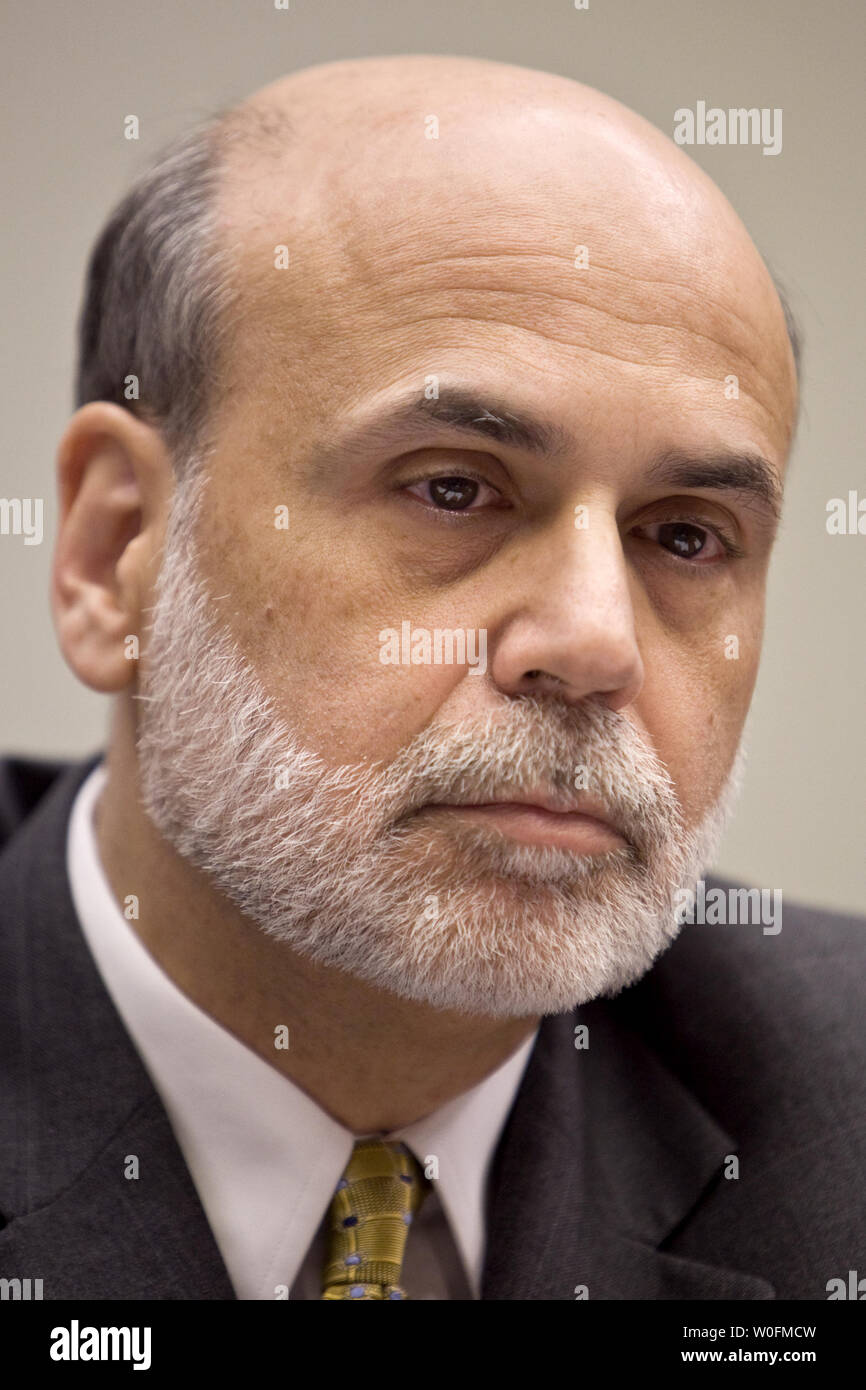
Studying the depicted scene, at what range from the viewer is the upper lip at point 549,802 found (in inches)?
56.0

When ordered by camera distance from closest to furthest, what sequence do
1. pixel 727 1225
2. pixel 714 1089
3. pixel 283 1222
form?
1. pixel 283 1222
2. pixel 727 1225
3. pixel 714 1089

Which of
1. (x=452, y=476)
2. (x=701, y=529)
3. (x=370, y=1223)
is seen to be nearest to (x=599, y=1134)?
(x=370, y=1223)

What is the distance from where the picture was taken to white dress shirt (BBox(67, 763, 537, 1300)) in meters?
1.61

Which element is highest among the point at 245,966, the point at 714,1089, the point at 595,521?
Result: the point at 595,521

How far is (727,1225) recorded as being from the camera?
1.81 metres

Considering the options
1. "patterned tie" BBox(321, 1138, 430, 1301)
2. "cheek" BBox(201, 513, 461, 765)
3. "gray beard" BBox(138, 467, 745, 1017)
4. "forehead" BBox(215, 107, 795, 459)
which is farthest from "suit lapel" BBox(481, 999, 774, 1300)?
"forehead" BBox(215, 107, 795, 459)

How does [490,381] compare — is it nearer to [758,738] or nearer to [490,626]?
[490,626]

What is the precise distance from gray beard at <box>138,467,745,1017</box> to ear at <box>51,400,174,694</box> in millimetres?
76

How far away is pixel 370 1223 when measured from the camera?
1622 millimetres

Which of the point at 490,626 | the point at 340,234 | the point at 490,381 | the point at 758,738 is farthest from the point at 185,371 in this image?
the point at 758,738

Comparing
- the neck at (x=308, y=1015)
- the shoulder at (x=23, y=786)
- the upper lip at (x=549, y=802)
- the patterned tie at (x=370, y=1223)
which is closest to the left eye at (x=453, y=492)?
the upper lip at (x=549, y=802)

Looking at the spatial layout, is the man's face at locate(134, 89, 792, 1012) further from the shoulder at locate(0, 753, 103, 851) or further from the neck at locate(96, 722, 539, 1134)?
the shoulder at locate(0, 753, 103, 851)

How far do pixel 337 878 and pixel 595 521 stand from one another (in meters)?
0.48

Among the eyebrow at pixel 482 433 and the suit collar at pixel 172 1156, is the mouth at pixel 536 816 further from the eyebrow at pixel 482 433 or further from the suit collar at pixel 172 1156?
the suit collar at pixel 172 1156
